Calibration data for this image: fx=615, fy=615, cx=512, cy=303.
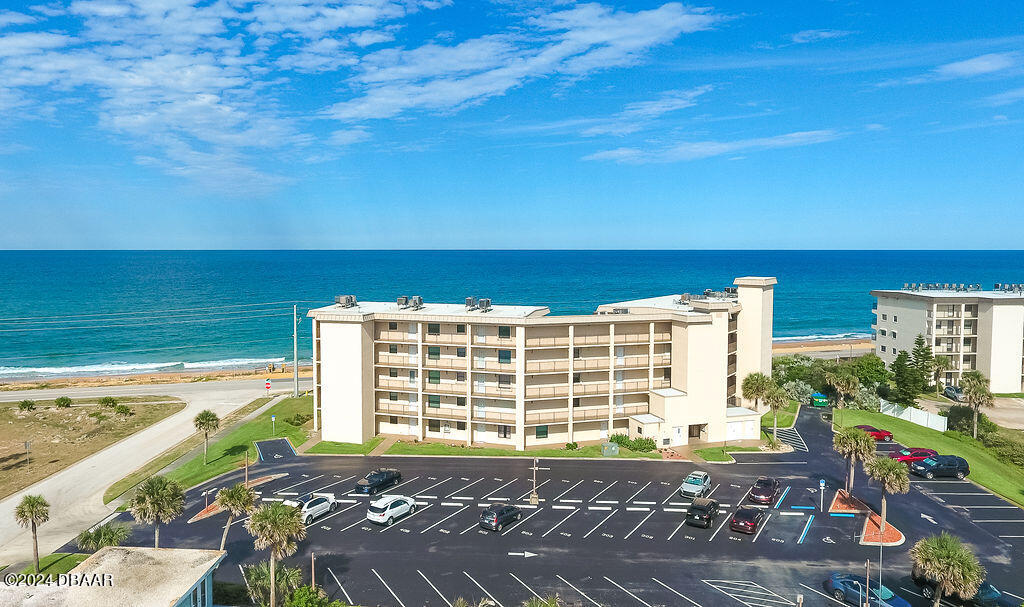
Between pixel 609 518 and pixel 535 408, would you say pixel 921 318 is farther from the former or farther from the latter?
pixel 609 518

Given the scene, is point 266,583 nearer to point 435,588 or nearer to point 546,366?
point 435,588

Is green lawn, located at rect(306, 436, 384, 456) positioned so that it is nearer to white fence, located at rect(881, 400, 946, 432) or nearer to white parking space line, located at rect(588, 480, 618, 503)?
white parking space line, located at rect(588, 480, 618, 503)

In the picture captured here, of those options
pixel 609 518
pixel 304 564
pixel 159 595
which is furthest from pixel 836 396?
pixel 159 595

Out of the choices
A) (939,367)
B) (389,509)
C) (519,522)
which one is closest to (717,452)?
(519,522)

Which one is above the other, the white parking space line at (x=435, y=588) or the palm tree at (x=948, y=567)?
the palm tree at (x=948, y=567)

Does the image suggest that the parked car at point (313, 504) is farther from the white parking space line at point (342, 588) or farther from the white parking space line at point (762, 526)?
the white parking space line at point (762, 526)

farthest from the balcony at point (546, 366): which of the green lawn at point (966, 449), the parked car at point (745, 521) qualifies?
the green lawn at point (966, 449)

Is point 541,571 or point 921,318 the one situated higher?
point 921,318
